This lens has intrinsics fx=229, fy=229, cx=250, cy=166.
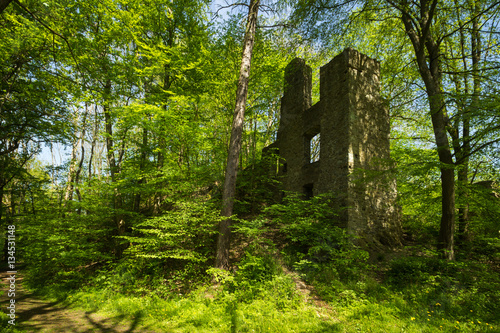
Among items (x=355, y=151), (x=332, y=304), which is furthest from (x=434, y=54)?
(x=332, y=304)

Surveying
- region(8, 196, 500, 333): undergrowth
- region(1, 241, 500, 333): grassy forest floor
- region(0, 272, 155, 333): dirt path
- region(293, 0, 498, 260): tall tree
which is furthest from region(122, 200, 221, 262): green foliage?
region(293, 0, 498, 260): tall tree

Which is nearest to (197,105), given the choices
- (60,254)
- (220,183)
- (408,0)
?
(220,183)

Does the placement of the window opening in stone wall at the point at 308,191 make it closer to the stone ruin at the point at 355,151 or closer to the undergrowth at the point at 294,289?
the stone ruin at the point at 355,151

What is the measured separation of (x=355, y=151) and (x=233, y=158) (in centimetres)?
392

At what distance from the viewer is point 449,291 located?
4289 millimetres

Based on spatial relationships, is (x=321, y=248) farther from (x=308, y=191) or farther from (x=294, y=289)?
(x=308, y=191)

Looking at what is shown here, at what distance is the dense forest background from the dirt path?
35 centimetres

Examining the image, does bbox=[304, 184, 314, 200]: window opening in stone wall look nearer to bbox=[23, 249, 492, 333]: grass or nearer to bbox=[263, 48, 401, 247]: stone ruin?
bbox=[263, 48, 401, 247]: stone ruin

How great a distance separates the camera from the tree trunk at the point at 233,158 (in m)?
Result: 5.61

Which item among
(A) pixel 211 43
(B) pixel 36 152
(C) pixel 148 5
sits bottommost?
(B) pixel 36 152

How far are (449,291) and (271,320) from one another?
11.3ft

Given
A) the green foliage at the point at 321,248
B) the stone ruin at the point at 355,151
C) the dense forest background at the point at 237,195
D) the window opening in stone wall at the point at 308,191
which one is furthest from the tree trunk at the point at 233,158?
the window opening in stone wall at the point at 308,191

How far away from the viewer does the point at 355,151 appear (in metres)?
7.18

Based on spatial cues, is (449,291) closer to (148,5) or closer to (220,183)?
(220,183)
